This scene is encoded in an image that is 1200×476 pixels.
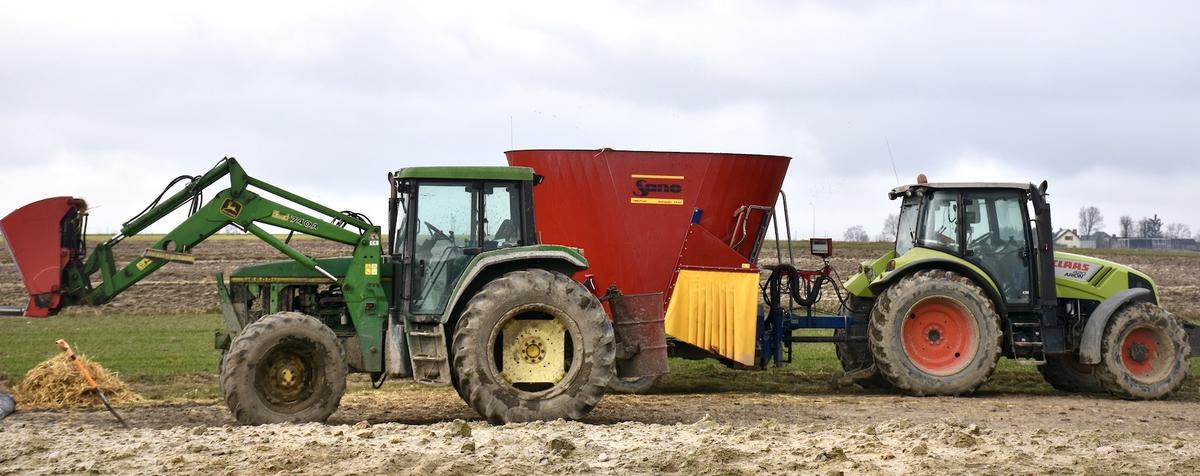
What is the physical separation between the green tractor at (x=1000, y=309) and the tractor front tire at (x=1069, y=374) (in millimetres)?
17

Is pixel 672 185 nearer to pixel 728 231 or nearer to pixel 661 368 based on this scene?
pixel 728 231

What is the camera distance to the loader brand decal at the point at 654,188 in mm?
13633

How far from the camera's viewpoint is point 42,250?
1052cm

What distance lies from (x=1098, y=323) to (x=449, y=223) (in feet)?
23.9

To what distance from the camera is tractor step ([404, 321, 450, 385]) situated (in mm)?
10469

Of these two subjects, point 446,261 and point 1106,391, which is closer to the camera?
point 446,261

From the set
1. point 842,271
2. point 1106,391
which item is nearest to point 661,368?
point 1106,391

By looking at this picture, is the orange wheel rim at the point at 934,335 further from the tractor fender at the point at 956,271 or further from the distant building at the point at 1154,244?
the distant building at the point at 1154,244

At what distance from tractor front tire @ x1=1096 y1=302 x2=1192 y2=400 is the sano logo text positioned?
4937 millimetres

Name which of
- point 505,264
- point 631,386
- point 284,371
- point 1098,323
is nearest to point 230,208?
point 284,371

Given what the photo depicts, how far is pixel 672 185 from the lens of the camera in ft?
44.9

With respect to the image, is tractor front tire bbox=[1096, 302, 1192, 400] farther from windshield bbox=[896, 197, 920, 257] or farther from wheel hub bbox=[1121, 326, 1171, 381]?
windshield bbox=[896, 197, 920, 257]

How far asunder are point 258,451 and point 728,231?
688 centimetres

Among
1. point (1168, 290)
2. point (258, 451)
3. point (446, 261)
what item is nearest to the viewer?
point (258, 451)
